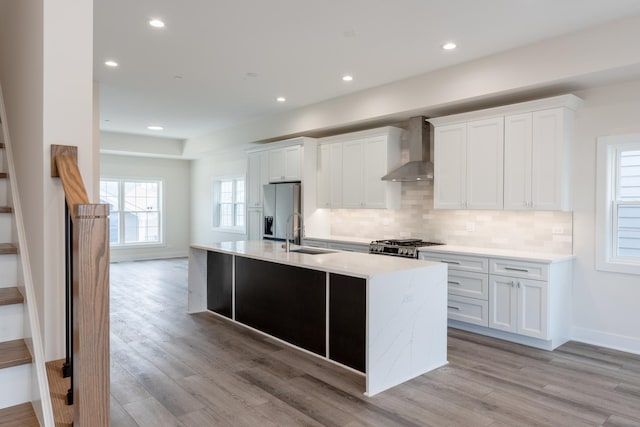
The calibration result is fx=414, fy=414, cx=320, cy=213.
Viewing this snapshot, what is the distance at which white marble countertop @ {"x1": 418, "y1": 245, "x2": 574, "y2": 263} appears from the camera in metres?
3.99

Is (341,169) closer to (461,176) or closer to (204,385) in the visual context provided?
(461,176)

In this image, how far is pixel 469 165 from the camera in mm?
4715

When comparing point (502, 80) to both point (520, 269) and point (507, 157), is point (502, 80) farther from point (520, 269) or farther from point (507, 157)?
point (520, 269)

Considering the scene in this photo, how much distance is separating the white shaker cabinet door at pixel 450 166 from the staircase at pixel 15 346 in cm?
419

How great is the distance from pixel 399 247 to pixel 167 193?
24.2 feet

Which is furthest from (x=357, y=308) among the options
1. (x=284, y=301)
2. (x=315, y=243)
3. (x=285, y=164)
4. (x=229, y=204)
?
(x=229, y=204)

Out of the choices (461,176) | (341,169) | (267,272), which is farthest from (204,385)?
(341,169)

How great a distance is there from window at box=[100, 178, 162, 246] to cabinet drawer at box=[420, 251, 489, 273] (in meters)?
7.62

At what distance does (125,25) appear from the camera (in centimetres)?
367

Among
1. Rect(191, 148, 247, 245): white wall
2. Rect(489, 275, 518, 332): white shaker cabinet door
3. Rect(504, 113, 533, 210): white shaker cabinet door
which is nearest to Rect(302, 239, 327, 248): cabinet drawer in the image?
Rect(489, 275, 518, 332): white shaker cabinet door

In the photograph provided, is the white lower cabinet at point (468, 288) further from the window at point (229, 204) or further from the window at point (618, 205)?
the window at point (229, 204)

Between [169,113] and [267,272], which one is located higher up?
[169,113]

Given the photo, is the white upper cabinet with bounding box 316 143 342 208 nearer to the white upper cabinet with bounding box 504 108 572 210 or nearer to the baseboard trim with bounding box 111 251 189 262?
the white upper cabinet with bounding box 504 108 572 210

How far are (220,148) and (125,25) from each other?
4.96 meters
